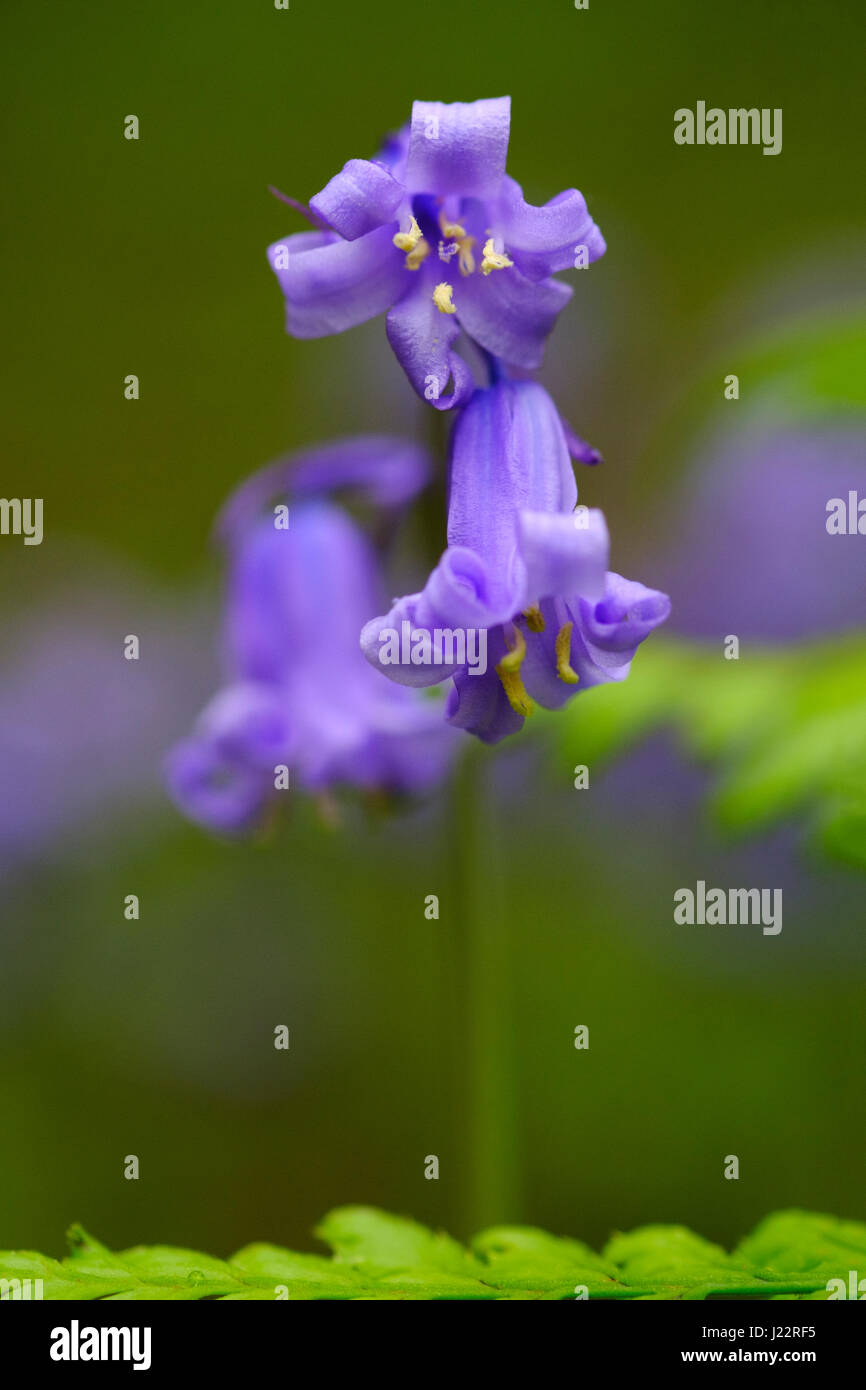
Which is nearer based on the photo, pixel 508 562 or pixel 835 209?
pixel 508 562

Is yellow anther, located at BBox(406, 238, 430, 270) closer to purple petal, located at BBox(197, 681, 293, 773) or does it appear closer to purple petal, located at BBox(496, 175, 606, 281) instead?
purple petal, located at BBox(496, 175, 606, 281)

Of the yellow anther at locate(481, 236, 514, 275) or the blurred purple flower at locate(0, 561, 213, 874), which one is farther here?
the blurred purple flower at locate(0, 561, 213, 874)

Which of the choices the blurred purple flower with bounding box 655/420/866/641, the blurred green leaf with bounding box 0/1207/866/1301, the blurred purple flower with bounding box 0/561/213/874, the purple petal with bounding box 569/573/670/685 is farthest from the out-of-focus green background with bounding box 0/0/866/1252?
the purple petal with bounding box 569/573/670/685

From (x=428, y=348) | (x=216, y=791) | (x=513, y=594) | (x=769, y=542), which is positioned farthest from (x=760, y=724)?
(x=769, y=542)

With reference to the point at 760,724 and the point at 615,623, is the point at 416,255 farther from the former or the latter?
the point at 760,724

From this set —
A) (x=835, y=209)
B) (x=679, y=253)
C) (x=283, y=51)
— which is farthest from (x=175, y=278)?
(x=835, y=209)

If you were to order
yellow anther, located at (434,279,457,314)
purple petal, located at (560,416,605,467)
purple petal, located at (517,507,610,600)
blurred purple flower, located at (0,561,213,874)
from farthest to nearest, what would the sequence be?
blurred purple flower, located at (0,561,213,874) → purple petal, located at (560,416,605,467) → yellow anther, located at (434,279,457,314) → purple petal, located at (517,507,610,600)
